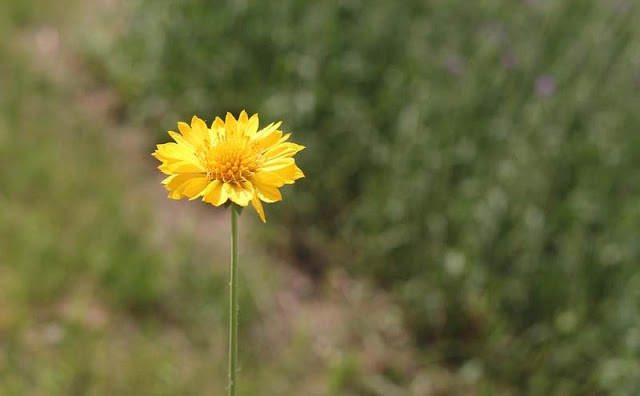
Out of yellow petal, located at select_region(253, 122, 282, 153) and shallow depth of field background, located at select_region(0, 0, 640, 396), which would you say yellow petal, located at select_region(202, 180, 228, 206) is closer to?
yellow petal, located at select_region(253, 122, 282, 153)

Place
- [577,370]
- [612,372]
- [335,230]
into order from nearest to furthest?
[612,372] < [577,370] < [335,230]

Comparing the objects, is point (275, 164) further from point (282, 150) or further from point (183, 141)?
point (183, 141)

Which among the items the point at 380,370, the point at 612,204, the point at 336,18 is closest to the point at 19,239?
the point at 380,370

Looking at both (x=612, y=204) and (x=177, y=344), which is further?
(x=612, y=204)

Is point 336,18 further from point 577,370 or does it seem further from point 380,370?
point 577,370

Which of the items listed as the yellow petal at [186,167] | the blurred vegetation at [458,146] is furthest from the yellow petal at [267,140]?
the blurred vegetation at [458,146]

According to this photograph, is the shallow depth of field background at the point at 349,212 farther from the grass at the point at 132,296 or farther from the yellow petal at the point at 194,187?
the yellow petal at the point at 194,187

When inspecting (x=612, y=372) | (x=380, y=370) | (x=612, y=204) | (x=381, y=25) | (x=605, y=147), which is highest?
(x=381, y=25)

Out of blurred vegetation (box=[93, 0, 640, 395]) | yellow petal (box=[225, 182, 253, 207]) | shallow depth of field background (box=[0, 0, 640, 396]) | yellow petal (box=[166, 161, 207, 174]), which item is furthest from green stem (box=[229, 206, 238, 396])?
blurred vegetation (box=[93, 0, 640, 395])
